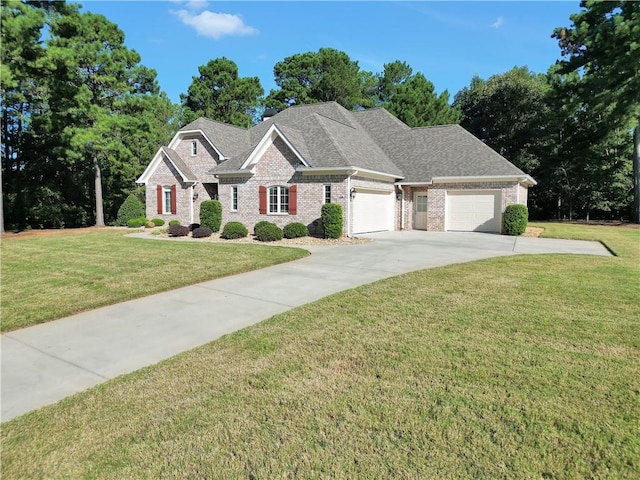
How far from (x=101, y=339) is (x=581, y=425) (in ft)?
17.9

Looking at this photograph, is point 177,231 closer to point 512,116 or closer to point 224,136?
point 224,136

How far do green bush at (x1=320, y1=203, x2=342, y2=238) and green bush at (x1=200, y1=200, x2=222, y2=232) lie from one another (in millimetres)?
6009

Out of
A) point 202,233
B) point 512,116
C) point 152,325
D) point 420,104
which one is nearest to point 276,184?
point 202,233

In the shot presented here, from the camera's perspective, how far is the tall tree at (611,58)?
856 inches

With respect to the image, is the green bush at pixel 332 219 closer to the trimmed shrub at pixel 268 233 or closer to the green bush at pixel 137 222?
the trimmed shrub at pixel 268 233

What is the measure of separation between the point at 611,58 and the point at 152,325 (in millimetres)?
28390

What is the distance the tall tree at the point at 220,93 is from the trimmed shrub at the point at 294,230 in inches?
1010

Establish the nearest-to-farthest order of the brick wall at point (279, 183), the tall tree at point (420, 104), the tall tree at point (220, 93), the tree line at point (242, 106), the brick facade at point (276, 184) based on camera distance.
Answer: the brick wall at point (279, 183)
the brick facade at point (276, 184)
the tree line at point (242, 106)
the tall tree at point (420, 104)
the tall tree at point (220, 93)

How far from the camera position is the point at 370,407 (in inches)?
132

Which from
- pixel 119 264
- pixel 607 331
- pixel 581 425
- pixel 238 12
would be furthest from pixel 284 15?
pixel 581 425

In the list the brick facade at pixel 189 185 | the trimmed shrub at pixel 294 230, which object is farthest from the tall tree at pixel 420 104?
the trimmed shrub at pixel 294 230

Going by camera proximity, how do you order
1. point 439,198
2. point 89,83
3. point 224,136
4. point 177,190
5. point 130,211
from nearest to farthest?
point 439,198 < point 177,190 < point 224,136 < point 89,83 < point 130,211

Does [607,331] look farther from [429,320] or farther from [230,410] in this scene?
[230,410]

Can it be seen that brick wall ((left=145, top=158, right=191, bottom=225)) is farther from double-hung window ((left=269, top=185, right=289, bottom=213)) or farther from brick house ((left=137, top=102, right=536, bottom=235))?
double-hung window ((left=269, top=185, right=289, bottom=213))
